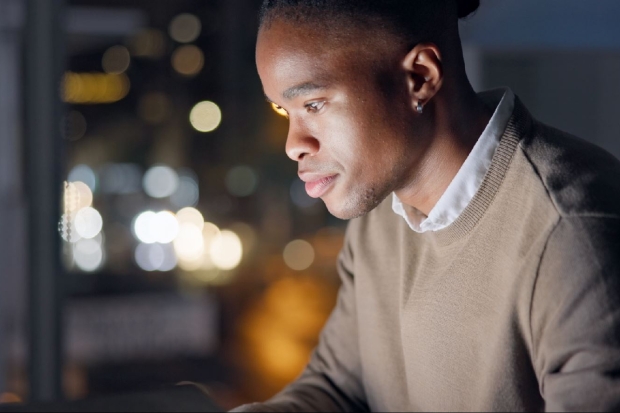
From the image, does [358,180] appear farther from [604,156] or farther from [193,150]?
[193,150]

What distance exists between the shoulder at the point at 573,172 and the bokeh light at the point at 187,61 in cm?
631

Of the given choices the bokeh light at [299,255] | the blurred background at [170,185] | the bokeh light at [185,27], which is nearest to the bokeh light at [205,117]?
the blurred background at [170,185]

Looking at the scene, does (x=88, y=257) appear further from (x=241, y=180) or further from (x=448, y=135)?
(x=448, y=135)

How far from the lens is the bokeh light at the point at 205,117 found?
7.05m

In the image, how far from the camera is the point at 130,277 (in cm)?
566

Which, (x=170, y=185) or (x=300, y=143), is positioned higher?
(x=300, y=143)

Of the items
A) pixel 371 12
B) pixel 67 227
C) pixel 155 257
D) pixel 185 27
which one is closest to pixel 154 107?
pixel 185 27

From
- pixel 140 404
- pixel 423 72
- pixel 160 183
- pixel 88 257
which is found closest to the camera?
pixel 423 72

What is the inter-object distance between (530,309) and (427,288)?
216 millimetres

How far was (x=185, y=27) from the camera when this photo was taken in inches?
268

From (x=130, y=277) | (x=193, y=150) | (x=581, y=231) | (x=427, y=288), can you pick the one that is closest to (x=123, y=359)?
(x=130, y=277)

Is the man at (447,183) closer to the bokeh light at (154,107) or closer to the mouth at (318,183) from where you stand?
the mouth at (318,183)

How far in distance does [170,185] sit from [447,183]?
254 inches

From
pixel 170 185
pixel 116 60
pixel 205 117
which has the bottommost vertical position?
pixel 170 185
